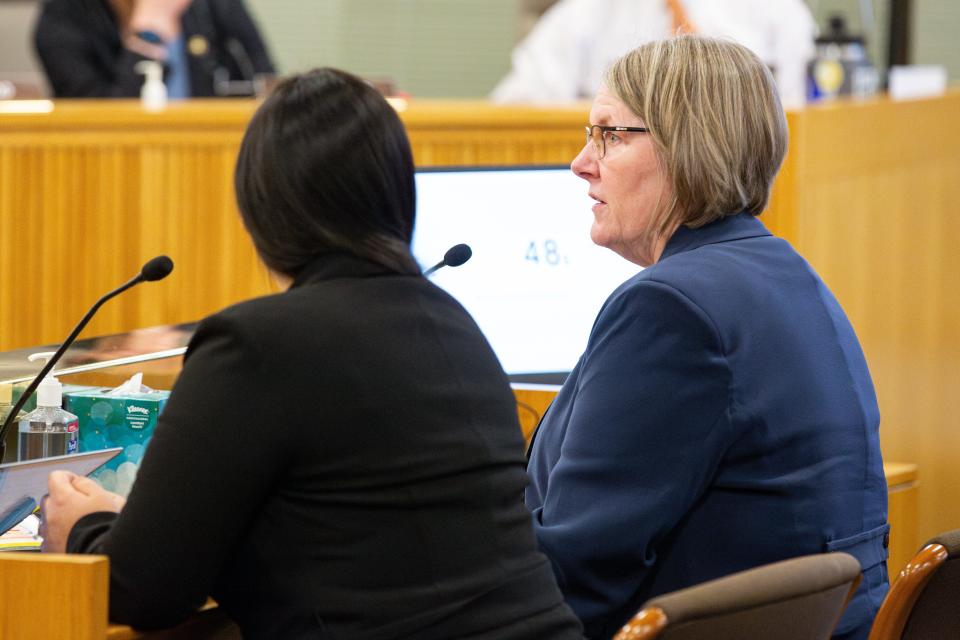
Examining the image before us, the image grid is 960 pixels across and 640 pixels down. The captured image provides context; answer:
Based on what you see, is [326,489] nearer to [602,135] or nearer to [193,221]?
[602,135]

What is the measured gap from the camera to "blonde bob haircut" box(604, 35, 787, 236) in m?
1.90

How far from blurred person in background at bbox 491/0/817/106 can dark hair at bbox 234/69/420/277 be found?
3.28m

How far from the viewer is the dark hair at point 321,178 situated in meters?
1.45

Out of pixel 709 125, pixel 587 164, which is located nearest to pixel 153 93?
pixel 587 164

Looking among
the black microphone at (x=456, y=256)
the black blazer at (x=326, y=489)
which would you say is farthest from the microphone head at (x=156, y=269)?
the black microphone at (x=456, y=256)

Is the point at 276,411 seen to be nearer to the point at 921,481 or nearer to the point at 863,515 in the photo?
the point at 863,515

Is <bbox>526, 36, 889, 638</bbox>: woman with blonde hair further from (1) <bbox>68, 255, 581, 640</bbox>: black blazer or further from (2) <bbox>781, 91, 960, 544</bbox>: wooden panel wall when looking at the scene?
(2) <bbox>781, 91, 960, 544</bbox>: wooden panel wall

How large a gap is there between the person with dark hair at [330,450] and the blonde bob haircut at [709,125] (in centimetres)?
51

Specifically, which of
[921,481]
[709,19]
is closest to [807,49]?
[709,19]

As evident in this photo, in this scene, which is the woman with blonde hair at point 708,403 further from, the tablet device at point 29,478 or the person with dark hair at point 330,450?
the tablet device at point 29,478

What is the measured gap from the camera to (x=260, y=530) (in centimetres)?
141

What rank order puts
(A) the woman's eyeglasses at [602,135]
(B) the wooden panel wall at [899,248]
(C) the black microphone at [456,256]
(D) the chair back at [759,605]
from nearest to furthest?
(D) the chair back at [759,605]
(A) the woman's eyeglasses at [602,135]
(C) the black microphone at [456,256]
(B) the wooden panel wall at [899,248]

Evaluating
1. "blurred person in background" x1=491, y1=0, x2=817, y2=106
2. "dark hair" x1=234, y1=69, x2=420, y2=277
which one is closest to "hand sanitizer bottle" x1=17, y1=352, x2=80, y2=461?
"dark hair" x1=234, y1=69, x2=420, y2=277

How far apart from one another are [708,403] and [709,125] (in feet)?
1.27
